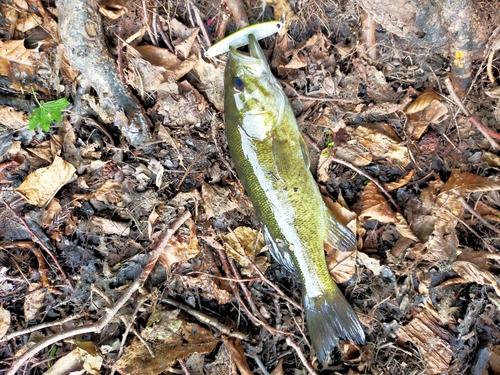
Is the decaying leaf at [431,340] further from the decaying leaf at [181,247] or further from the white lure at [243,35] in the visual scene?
the white lure at [243,35]

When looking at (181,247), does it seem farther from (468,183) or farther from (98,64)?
(468,183)

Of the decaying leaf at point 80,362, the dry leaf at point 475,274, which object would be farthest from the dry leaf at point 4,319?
the dry leaf at point 475,274

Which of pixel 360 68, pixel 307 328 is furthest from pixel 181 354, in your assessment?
pixel 360 68

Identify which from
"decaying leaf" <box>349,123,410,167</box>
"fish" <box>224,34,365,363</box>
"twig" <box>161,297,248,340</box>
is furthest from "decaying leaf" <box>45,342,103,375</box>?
"decaying leaf" <box>349,123,410,167</box>

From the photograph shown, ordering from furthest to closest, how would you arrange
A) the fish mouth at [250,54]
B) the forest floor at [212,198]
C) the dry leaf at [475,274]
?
1. the forest floor at [212,198]
2. the dry leaf at [475,274]
3. the fish mouth at [250,54]

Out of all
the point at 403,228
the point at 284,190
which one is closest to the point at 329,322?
the point at 403,228

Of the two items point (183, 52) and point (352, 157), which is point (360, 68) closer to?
point (352, 157)
